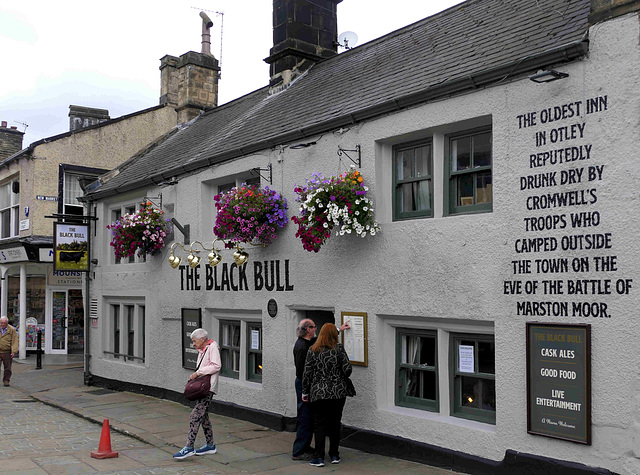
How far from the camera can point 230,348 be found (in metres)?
12.3

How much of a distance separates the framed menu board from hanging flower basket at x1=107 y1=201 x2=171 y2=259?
5.49 m

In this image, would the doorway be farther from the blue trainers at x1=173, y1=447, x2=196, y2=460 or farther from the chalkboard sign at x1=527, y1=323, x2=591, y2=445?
the chalkboard sign at x1=527, y1=323, x2=591, y2=445

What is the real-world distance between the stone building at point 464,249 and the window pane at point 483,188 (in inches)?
1.0

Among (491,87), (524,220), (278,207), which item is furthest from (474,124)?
(278,207)

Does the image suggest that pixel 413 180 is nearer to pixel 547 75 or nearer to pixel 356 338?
pixel 356 338

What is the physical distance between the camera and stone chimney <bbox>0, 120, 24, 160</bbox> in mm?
28141

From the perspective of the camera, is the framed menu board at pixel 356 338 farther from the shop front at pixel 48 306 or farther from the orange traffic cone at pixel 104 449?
the shop front at pixel 48 306

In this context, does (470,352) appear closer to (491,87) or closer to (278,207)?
(491,87)

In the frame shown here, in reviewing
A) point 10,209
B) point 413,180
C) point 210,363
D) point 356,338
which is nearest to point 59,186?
point 10,209

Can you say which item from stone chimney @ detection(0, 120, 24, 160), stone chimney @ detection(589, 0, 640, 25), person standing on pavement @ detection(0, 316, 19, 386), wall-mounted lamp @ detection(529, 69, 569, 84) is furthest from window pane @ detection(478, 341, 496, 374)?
stone chimney @ detection(0, 120, 24, 160)

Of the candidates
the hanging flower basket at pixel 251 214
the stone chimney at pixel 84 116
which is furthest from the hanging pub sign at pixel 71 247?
the stone chimney at pixel 84 116

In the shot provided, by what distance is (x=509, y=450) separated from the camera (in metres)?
7.25

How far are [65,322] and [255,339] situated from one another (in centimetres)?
1322

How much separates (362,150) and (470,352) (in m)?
3.13
